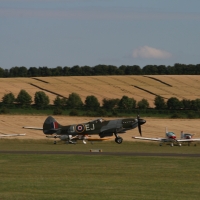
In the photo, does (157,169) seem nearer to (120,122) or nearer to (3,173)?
(3,173)

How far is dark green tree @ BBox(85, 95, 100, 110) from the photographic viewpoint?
8862cm

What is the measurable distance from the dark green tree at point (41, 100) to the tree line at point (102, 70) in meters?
50.4

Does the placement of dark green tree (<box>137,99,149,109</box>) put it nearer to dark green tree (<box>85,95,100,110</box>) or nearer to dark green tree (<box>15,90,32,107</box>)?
dark green tree (<box>85,95,100,110</box>)

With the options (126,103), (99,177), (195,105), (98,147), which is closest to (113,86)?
(126,103)

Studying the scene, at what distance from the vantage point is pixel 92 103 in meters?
89.8

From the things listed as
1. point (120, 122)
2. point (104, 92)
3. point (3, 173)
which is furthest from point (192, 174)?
point (104, 92)

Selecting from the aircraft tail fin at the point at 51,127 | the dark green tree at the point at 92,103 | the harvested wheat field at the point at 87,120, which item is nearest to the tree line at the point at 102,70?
the dark green tree at the point at 92,103

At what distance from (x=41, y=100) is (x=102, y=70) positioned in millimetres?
56967

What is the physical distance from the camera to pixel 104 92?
10069 cm

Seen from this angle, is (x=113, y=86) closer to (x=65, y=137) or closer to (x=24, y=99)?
(x=24, y=99)

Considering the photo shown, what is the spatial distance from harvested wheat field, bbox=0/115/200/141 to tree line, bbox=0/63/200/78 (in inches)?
2424

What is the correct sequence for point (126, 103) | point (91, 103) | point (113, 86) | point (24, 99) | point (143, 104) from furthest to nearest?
1. point (113, 86)
2. point (91, 103)
3. point (24, 99)
4. point (126, 103)
5. point (143, 104)

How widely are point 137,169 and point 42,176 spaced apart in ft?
16.8

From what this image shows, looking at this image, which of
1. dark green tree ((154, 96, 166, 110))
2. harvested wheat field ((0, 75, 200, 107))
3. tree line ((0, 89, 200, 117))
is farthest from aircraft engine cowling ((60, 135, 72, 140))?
dark green tree ((154, 96, 166, 110))
